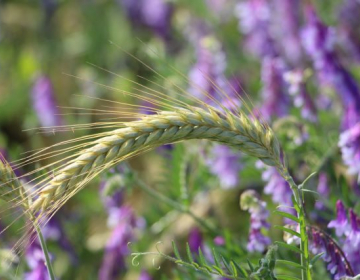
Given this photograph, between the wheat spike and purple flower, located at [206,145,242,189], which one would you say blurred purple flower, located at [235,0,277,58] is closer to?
purple flower, located at [206,145,242,189]

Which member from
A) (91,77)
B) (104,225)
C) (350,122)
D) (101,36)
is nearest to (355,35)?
(350,122)

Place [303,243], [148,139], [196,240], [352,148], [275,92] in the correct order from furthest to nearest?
1. [275,92]
2. [196,240]
3. [352,148]
4. [303,243]
5. [148,139]

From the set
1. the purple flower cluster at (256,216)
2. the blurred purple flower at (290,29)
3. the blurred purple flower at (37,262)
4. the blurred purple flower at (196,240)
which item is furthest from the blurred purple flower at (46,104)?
the purple flower cluster at (256,216)

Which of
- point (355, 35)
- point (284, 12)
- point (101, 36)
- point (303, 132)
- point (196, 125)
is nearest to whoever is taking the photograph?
point (196, 125)

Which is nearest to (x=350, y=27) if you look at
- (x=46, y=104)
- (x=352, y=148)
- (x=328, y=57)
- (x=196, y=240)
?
(x=328, y=57)

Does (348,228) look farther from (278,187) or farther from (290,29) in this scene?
(290,29)

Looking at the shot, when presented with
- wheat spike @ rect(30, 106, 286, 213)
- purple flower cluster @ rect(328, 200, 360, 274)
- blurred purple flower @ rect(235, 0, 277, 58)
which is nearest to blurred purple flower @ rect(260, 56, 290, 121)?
blurred purple flower @ rect(235, 0, 277, 58)

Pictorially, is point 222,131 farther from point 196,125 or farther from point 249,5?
point 249,5
